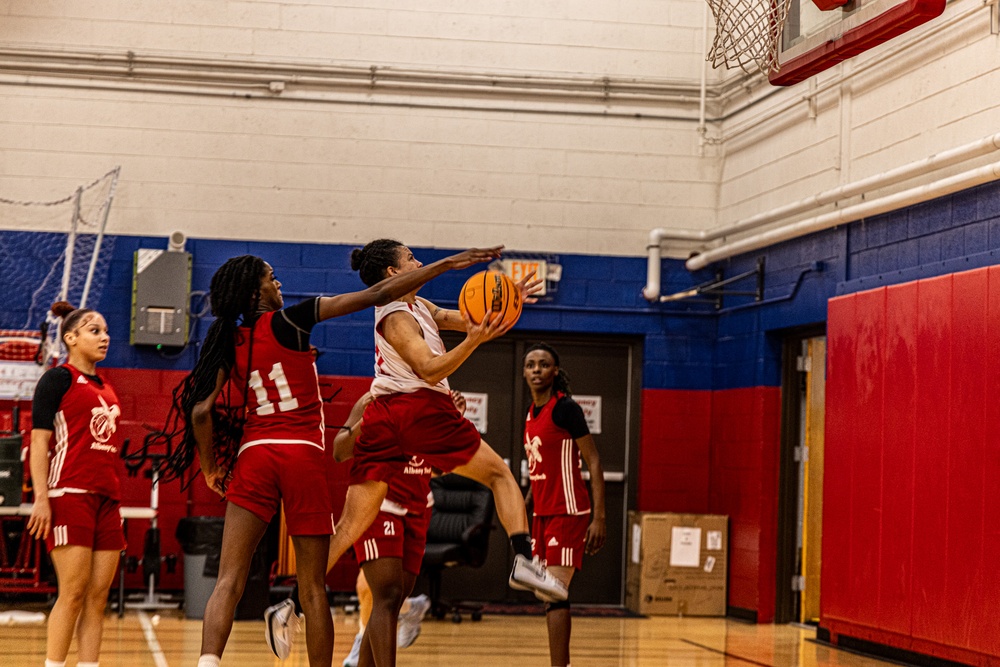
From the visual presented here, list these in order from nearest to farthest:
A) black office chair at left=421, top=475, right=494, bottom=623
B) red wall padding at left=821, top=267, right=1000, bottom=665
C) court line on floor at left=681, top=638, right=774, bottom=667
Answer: red wall padding at left=821, top=267, right=1000, bottom=665 < court line on floor at left=681, top=638, right=774, bottom=667 < black office chair at left=421, top=475, right=494, bottom=623

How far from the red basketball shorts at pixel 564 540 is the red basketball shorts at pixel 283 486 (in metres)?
1.71

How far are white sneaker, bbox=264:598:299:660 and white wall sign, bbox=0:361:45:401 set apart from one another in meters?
5.34

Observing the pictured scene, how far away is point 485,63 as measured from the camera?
1098 cm

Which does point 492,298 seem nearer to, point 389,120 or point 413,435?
point 413,435

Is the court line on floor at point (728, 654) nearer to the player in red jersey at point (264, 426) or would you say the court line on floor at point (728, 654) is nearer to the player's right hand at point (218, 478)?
the player in red jersey at point (264, 426)

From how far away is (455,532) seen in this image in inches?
389

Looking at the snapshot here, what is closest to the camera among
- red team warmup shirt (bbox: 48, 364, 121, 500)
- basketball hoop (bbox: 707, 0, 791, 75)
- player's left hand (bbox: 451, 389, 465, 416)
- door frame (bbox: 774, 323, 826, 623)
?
player's left hand (bbox: 451, 389, 465, 416)

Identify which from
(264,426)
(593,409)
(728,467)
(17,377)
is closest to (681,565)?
(728,467)

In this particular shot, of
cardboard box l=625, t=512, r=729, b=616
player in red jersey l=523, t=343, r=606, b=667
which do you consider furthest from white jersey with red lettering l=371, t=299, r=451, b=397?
cardboard box l=625, t=512, r=729, b=616

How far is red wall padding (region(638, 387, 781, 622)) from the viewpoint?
10086 mm

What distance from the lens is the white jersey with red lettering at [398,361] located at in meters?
5.03

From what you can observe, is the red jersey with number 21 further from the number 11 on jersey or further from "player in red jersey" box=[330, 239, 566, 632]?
"player in red jersey" box=[330, 239, 566, 632]

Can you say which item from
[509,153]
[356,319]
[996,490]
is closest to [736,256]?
[509,153]

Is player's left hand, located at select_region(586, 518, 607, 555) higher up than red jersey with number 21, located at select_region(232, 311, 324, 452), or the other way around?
red jersey with number 21, located at select_region(232, 311, 324, 452)
